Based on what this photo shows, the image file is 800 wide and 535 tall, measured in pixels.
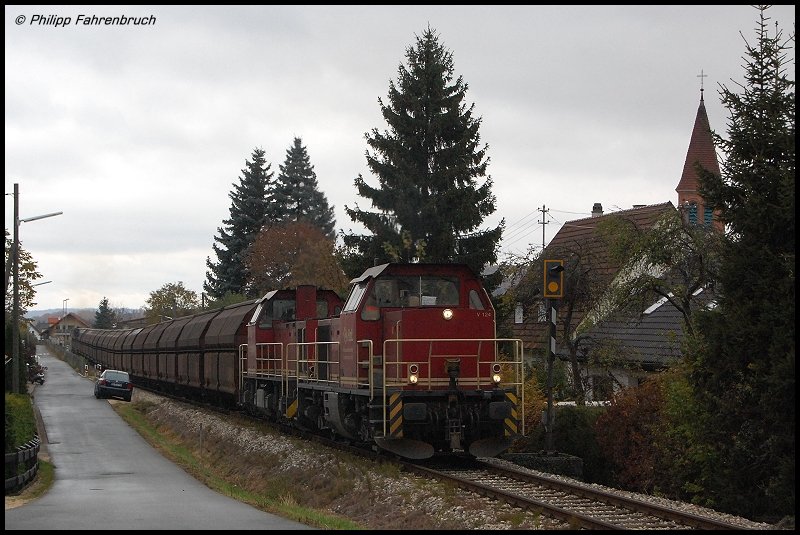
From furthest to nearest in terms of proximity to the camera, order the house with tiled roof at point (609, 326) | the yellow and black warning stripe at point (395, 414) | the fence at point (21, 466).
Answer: the house with tiled roof at point (609, 326)
the yellow and black warning stripe at point (395, 414)
the fence at point (21, 466)

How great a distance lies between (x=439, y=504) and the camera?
553 inches

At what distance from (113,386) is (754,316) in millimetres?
37083

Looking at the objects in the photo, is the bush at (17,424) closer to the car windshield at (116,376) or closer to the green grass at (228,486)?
the green grass at (228,486)

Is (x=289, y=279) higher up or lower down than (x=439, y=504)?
higher up

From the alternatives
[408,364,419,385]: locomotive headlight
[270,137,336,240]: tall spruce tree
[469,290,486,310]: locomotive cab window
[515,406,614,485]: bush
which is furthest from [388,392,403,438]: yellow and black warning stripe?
[270,137,336,240]: tall spruce tree

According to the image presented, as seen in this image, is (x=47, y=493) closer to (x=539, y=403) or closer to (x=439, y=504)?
(x=439, y=504)

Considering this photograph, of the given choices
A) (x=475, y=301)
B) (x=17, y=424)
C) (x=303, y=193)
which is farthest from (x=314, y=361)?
(x=303, y=193)

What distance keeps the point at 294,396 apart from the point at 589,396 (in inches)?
503

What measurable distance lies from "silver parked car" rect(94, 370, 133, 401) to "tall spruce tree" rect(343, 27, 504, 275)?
14.5m

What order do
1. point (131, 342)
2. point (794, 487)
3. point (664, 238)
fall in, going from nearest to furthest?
point (794, 487), point (664, 238), point (131, 342)

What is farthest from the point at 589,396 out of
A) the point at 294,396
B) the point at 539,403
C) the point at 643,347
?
the point at 294,396

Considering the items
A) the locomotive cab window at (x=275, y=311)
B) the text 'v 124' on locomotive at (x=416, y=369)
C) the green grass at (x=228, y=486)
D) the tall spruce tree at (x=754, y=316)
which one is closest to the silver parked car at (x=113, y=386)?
the green grass at (x=228, y=486)

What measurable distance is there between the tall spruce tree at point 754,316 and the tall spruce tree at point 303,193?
70.8m

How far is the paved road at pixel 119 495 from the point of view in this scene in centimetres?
1162
